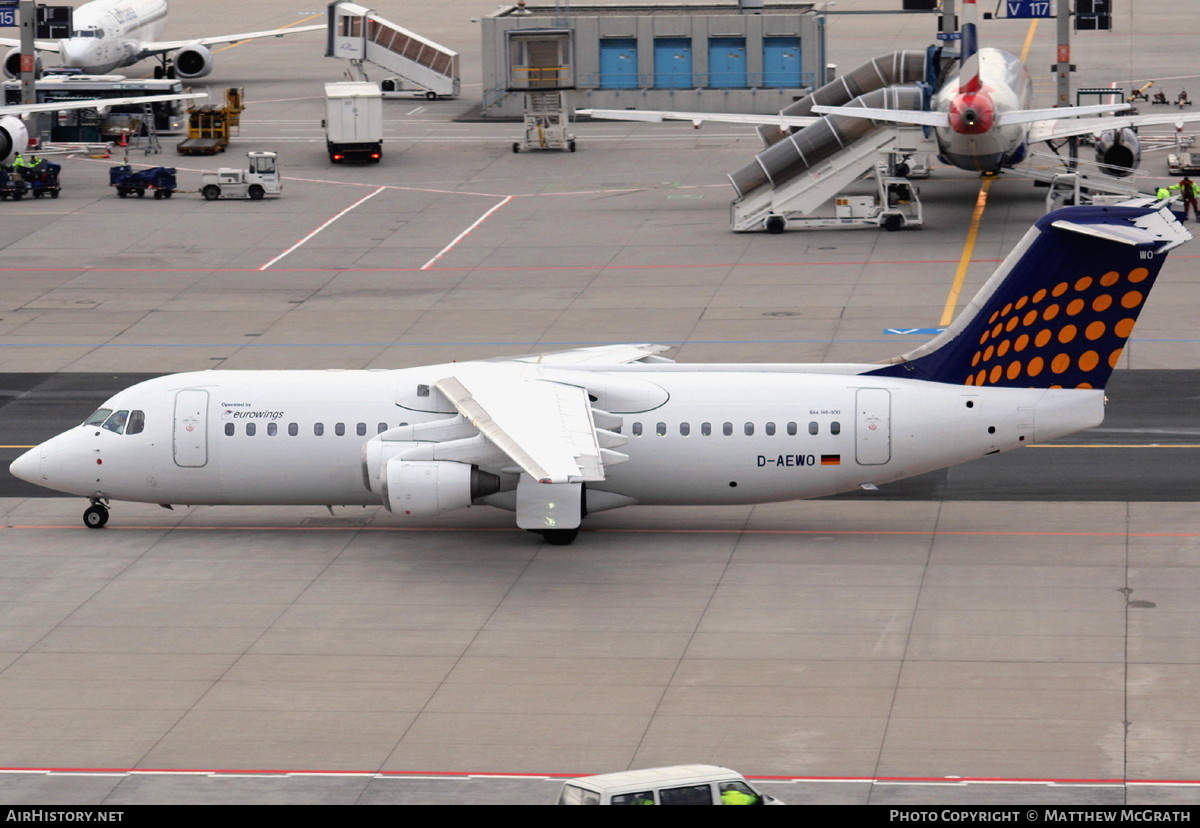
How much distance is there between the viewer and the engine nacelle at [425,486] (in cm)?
3678

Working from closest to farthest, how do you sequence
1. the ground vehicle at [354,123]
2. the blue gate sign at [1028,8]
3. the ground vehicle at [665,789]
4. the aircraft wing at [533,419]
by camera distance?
the ground vehicle at [665,789] < the aircraft wing at [533,419] < the blue gate sign at [1028,8] < the ground vehicle at [354,123]

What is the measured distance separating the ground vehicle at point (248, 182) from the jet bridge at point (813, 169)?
19.8 m

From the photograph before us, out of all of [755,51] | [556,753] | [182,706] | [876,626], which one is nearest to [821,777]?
[556,753]

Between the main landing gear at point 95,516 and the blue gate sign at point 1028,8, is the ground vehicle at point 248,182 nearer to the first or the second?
the blue gate sign at point 1028,8

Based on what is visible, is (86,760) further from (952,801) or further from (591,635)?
(952,801)

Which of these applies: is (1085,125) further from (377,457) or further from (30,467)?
(30,467)

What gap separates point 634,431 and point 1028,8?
5014 cm

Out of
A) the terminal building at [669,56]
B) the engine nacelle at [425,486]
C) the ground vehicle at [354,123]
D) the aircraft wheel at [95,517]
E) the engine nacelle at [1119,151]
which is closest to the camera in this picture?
the engine nacelle at [425,486]

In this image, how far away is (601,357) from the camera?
4134cm

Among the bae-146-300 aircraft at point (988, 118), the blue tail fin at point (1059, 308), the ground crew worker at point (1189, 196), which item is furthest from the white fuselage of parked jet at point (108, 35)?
the blue tail fin at point (1059, 308)

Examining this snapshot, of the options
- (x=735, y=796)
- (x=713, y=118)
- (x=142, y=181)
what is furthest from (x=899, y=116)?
(x=735, y=796)

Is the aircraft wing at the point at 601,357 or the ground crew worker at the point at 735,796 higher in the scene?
the aircraft wing at the point at 601,357

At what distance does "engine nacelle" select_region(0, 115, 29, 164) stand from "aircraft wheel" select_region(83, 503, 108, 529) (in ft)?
136

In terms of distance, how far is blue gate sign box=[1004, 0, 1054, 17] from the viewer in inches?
3169
